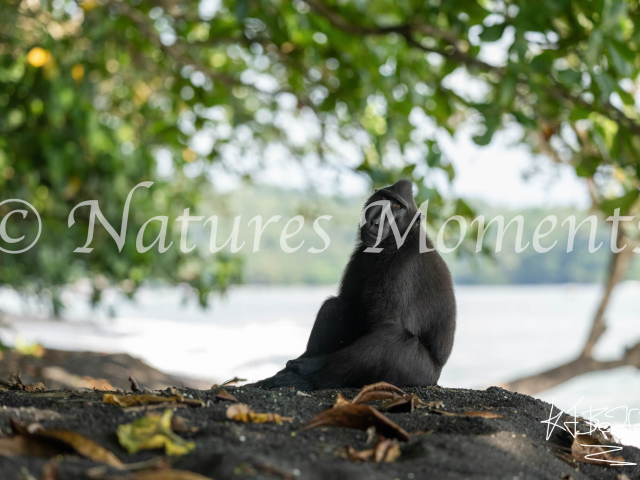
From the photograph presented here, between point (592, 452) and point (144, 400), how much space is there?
1773mm

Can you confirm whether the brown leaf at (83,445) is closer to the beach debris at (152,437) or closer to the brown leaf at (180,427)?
the beach debris at (152,437)

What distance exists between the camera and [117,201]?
6.77 m

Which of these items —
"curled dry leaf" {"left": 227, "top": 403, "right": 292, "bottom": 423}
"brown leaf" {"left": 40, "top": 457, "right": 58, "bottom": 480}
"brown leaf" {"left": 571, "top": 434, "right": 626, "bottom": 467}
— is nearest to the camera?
"brown leaf" {"left": 40, "top": 457, "right": 58, "bottom": 480}

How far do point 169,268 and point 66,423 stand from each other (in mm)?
5565

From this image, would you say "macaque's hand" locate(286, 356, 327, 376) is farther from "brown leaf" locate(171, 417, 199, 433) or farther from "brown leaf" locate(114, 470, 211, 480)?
"brown leaf" locate(114, 470, 211, 480)

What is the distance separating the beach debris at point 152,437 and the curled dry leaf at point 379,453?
0.49 metres

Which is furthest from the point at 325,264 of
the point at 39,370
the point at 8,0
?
the point at 8,0

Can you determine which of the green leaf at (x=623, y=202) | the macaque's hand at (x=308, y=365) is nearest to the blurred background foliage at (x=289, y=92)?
the green leaf at (x=623, y=202)

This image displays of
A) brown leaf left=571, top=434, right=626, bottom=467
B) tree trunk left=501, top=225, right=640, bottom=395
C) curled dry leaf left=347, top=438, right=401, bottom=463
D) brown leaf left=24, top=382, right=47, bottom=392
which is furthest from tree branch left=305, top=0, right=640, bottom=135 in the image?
tree trunk left=501, top=225, right=640, bottom=395

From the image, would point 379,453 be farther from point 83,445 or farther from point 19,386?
point 19,386

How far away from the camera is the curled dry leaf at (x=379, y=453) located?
6.15 ft

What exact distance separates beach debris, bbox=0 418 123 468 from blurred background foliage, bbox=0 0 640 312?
3182mm

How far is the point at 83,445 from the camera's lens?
5.57ft

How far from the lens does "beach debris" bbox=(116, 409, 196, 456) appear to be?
1747 mm
